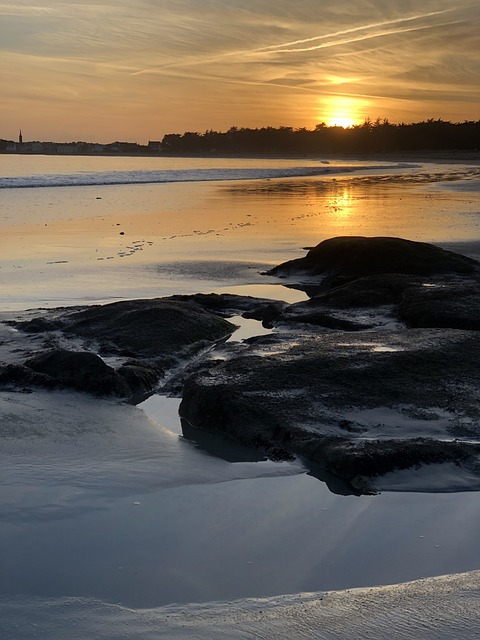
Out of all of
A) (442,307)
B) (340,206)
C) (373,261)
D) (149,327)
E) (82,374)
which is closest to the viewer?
(82,374)

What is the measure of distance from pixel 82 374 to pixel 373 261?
5.07 metres

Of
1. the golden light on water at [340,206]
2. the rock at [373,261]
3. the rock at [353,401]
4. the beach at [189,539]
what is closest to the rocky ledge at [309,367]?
the rock at [353,401]

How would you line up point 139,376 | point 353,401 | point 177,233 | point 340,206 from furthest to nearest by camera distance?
point 340,206 → point 177,233 → point 139,376 → point 353,401

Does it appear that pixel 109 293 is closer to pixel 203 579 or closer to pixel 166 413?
pixel 166 413

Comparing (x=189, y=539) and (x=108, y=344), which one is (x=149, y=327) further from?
(x=189, y=539)

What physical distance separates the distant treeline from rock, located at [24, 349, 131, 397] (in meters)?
111

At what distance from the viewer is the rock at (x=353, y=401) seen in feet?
12.1

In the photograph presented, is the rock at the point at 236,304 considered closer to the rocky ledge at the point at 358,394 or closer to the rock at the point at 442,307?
the rocky ledge at the point at 358,394

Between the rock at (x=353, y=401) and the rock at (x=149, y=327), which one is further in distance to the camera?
the rock at (x=149, y=327)

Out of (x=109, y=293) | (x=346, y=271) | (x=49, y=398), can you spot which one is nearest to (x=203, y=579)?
(x=49, y=398)

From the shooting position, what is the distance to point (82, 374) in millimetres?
4875

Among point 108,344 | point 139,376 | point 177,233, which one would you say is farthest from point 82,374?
point 177,233

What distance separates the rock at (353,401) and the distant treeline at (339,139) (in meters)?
110

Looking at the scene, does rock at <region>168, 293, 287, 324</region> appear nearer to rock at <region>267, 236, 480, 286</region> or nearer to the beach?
rock at <region>267, 236, 480, 286</region>
